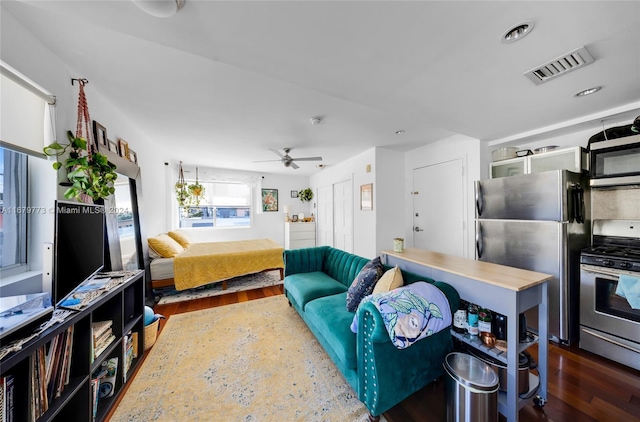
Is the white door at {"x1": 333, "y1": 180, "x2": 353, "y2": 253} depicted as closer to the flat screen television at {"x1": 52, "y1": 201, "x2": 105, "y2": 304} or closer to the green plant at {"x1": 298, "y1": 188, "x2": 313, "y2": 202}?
the green plant at {"x1": 298, "y1": 188, "x2": 313, "y2": 202}

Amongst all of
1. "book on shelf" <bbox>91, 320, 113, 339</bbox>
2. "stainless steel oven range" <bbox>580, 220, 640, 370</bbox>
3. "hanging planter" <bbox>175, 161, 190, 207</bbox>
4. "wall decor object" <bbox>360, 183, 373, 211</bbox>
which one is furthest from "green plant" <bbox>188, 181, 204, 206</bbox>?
"stainless steel oven range" <bbox>580, 220, 640, 370</bbox>

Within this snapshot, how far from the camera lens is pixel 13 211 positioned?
1301 mm

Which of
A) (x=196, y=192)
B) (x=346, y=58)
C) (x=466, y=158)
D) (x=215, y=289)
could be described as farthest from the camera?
A: (x=196, y=192)

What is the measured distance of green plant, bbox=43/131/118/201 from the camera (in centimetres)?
142

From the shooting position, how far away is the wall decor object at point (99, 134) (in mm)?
2000

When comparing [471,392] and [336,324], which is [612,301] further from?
Answer: [336,324]

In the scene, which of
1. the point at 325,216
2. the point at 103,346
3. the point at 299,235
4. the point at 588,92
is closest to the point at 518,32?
the point at 588,92

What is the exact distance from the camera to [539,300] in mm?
1447

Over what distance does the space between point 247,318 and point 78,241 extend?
185 centimetres

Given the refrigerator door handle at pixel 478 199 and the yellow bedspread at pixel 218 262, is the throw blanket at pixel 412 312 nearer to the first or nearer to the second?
the refrigerator door handle at pixel 478 199

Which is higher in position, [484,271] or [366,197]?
[366,197]

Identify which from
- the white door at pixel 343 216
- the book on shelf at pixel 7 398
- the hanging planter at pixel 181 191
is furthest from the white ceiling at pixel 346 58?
the hanging planter at pixel 181 191

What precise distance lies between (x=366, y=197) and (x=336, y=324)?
2.81 meters

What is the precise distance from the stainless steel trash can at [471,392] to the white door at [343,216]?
10.9ft
